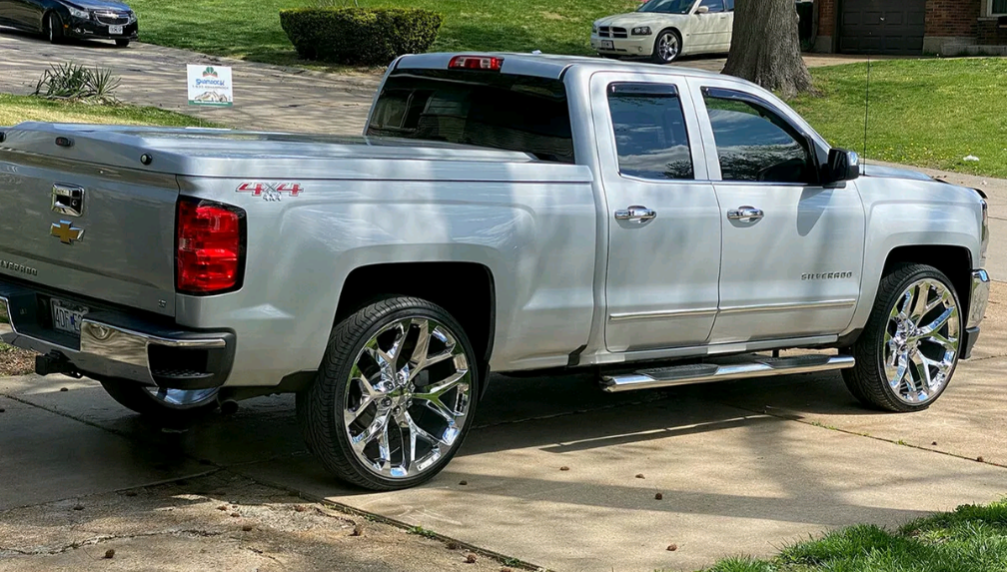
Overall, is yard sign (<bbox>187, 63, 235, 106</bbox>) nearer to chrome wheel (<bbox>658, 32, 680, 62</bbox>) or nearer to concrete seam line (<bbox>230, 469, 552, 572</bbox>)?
concrete seam line (<bbox>230, 469, 552, 572</bbox>)

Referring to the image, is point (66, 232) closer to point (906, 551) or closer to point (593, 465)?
point (593, 465)

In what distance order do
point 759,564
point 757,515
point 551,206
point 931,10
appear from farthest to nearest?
point 931,10 → point 551,206 → point 757,515 → point 759,564

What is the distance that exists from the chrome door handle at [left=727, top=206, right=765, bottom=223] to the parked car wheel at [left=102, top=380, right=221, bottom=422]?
9.09ft

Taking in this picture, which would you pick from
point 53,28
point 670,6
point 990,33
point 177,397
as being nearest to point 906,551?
point 177,397

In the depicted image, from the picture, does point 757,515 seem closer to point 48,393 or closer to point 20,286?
point 20,286

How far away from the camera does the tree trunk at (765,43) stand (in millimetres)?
22828

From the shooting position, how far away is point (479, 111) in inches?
277

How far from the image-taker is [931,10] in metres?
32.4

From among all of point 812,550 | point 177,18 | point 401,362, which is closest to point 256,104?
point 177,18

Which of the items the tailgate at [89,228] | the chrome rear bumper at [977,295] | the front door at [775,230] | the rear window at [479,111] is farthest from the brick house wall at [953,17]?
the tailgate at [89,228]

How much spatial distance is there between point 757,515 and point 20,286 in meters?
3.42

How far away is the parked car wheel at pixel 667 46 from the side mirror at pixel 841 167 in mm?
22954

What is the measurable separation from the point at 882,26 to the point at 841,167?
27.7m

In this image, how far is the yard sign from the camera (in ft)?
48.4
